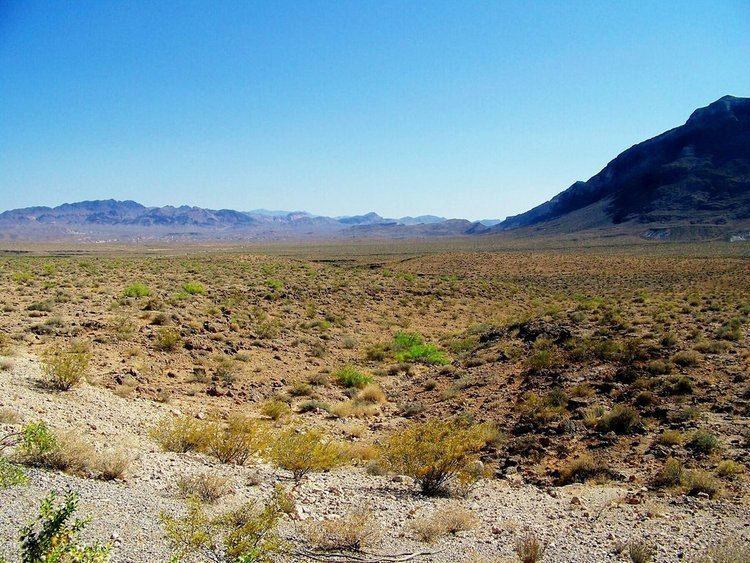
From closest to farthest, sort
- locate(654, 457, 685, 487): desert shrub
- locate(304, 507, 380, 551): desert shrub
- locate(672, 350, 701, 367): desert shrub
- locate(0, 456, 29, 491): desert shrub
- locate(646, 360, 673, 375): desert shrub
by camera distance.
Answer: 1. locate(0, 456, 29, 491): desert shrub
2. locate(304, 507, 380, 551): desert shrub
3. locate(654, 457, 685, 487): desert shrub
4. locate(646, 360, 673, 375): desert shrub
5. locate(672, 350, 701, 367): desert shrub

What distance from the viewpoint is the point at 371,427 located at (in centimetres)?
1186

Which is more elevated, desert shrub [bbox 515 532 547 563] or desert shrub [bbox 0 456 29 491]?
desert shrub [bbox 0 456 29 491]

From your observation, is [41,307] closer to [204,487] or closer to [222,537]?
[204,487]

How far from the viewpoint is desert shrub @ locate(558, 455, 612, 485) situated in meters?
8.48

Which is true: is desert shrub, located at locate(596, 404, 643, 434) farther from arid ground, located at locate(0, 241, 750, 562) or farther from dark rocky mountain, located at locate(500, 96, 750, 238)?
dark rocky mountain, located at locate(500, 96, 750, 238)

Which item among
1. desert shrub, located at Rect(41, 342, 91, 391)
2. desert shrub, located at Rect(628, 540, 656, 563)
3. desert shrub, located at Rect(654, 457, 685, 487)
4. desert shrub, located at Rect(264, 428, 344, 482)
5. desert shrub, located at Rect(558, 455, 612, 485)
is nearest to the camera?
desert shrub, located at Rect(628, 540, 656, 563)

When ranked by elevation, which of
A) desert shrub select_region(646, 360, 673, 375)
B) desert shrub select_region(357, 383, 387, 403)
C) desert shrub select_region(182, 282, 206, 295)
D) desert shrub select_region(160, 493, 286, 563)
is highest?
desert shrub select_region(182, 282, 206, 295)

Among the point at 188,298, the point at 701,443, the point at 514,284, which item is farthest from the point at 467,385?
the point at 514,284

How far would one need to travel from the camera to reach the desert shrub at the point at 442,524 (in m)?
6.05

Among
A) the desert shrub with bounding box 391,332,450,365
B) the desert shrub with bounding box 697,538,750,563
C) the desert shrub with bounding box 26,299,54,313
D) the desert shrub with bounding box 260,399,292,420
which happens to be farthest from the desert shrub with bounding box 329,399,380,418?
the desert shrub with bounding box 26,299,54,313

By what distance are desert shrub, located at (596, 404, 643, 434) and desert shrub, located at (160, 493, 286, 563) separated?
782cm

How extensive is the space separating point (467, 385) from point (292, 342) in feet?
23.8

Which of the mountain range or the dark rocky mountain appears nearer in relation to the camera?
the mountain range

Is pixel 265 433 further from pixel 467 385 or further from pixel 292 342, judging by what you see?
pixel 292 342
